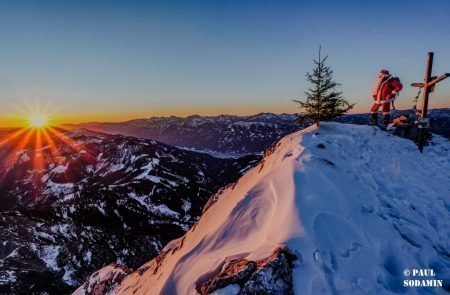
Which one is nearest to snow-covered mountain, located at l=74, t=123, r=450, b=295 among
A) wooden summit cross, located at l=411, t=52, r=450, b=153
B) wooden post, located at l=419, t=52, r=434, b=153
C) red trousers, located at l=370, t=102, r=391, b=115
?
wooden post, located at l=419, t=52, r=434, b=153

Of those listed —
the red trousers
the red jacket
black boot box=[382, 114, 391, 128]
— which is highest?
Result: the red jacket

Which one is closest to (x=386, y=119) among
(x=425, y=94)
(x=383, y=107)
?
(x=383, y=107)

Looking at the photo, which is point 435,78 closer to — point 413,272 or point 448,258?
point 448,258

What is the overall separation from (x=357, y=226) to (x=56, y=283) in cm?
14054

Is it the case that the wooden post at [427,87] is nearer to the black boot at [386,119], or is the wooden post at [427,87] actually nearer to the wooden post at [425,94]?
the wooden post at [425,94]

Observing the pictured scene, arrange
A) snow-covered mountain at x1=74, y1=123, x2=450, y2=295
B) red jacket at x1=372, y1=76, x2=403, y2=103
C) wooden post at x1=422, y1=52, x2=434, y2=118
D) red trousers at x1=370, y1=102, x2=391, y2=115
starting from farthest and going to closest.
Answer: red trousers at x1=370, y1=102, x2=391, y2=115 → red jacket at x1=372, y1=76, x2=403, y2=103 → wooden post at x1=422, y1=52, x2=434, y2=118 → snow-covered mountain at x1=74, y1=123, x2=450, y2=295

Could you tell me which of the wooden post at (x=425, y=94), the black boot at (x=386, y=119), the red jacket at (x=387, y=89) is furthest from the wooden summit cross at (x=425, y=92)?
the black boot at (x=386, y=119)

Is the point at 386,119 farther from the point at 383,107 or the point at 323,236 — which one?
the point at 323,236

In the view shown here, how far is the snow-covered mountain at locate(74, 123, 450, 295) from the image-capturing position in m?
5.38

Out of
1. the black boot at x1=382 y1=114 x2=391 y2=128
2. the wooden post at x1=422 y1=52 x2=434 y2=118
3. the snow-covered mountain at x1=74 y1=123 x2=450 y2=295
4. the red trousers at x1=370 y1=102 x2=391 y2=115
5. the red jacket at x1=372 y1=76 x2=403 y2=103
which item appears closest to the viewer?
the snow-covered mountain at x1=74 y1=123 x2=450 y2=295

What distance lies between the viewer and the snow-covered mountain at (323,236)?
538 centimetres

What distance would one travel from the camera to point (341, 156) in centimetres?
1125

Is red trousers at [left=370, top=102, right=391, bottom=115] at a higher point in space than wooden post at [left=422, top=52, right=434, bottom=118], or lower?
lower

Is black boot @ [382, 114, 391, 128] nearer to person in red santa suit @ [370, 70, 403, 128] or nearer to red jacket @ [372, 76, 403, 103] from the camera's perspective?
person in red santa suit @ [370, 70, 403, 128]
